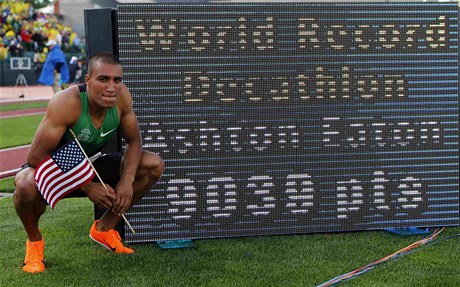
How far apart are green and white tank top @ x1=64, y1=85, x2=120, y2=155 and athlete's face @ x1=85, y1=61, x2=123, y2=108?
4.7 inches

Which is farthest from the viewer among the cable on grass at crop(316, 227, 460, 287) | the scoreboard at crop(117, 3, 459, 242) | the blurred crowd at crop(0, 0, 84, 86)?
the blurred crowd at crop(0, 0, 84, 86)

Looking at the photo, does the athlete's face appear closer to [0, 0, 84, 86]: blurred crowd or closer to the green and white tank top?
the green and white tank top

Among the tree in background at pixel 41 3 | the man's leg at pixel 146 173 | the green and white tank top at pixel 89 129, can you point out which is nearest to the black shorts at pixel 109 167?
the man's leg at pixel 146 173

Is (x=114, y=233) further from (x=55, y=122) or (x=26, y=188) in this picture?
(x=55, y=122)

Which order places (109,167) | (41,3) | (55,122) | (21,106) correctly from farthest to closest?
(41,3), (21,106), (109,167), (55,122)

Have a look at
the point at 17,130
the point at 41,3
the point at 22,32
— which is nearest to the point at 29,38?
the point at 22,32

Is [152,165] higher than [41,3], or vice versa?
[41,3]

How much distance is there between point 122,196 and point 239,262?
0.84m

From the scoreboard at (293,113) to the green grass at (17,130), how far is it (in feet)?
20.9

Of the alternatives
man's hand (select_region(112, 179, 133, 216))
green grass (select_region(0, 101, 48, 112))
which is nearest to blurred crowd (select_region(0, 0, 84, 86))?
green grass (select_region(0, 101, 48, 112))

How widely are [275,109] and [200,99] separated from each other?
0.54 meters

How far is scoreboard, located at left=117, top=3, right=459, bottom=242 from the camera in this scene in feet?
14.6

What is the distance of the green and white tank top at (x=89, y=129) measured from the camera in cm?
389

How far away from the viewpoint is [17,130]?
40.8ft
